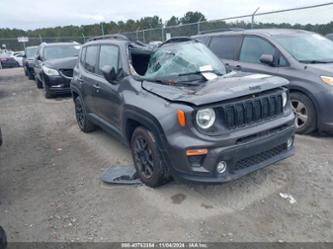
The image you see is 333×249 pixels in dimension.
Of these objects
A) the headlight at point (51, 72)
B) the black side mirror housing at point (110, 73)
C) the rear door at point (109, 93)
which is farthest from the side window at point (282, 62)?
the headlight at point (51, 72)

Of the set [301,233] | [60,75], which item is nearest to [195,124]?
[301,233]

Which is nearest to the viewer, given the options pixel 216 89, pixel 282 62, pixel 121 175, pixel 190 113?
pixel 190 113

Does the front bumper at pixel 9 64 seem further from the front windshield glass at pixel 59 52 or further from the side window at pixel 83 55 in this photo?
the side window at pixel 83 55

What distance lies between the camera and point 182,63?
171 inches

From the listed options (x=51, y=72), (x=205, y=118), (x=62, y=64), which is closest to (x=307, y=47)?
(x=205, y=118)

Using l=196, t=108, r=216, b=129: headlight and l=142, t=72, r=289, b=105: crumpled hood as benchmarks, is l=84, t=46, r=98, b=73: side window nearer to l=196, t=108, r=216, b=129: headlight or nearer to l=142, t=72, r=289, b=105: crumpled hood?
l=142, t=72, r=289, b=105: crumpled hood

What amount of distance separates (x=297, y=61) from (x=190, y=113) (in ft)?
11.3

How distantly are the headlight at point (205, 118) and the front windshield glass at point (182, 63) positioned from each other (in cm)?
90

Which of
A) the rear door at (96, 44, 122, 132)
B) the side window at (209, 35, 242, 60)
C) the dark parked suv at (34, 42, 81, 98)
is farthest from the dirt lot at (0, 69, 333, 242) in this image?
the dark parked suv at (34, 42, 81, 98)

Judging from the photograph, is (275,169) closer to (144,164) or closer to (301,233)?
(301,233)

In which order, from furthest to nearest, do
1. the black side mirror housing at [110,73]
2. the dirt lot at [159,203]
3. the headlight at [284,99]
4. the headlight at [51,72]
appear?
the headlight at [51,72] → the black side mirror housing at [110,73] → the headlight at [284,99] → the dirt lot at [159,203]

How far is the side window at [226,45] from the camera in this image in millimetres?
6871

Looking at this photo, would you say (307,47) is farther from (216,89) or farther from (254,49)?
(216,89)

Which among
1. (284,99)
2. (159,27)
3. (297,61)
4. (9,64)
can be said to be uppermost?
(159,27)
